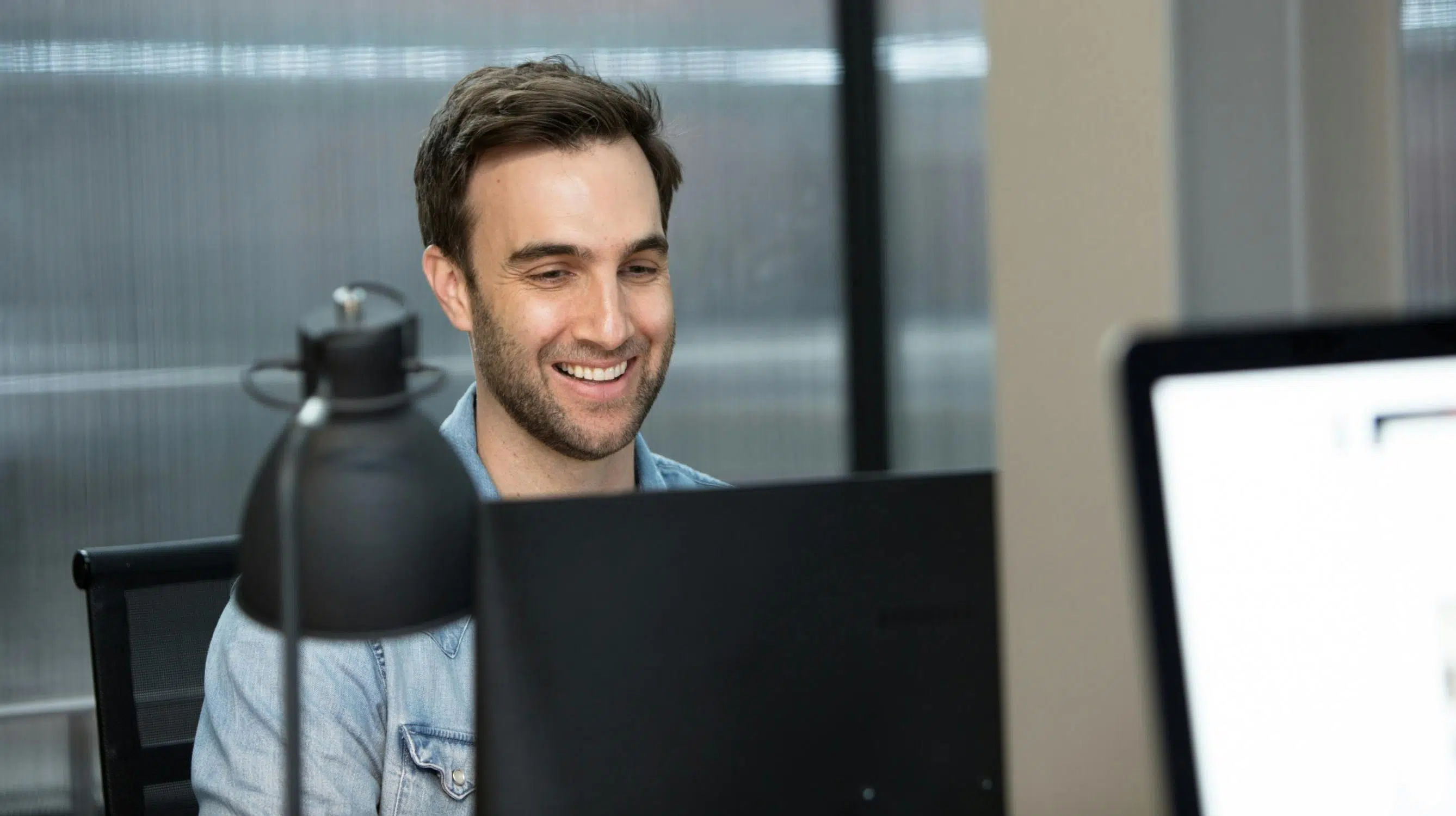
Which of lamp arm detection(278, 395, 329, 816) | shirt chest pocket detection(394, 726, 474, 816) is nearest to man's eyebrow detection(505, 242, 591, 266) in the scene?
shirt chest pocket detection(394, 726, 474, 816)

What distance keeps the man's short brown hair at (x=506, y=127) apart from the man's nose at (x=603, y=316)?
159 mm

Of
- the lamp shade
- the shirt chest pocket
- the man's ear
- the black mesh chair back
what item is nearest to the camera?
the lamp shade

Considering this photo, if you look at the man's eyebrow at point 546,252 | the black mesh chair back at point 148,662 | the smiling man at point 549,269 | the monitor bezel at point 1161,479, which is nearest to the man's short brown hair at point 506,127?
the smiling man at point 549,269

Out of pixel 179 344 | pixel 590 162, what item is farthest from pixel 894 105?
pixel 590 162

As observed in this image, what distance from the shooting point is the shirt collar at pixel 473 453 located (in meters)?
1.75

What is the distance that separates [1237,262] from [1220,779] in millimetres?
334

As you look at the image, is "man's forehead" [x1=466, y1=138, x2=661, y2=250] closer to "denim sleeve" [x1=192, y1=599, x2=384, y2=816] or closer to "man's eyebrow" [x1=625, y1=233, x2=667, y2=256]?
"man's eyebrow" [x1=625, y1=233, x2=667, y2=256]

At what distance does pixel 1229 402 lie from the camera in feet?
2.29

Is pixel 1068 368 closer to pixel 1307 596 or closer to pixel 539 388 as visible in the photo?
pixel 1307 596

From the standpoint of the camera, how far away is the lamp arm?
2.44ft

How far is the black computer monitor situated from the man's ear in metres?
1.10

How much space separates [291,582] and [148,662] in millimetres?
937

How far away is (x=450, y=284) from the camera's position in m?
1.91

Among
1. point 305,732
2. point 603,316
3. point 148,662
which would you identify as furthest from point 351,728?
point 603,316
